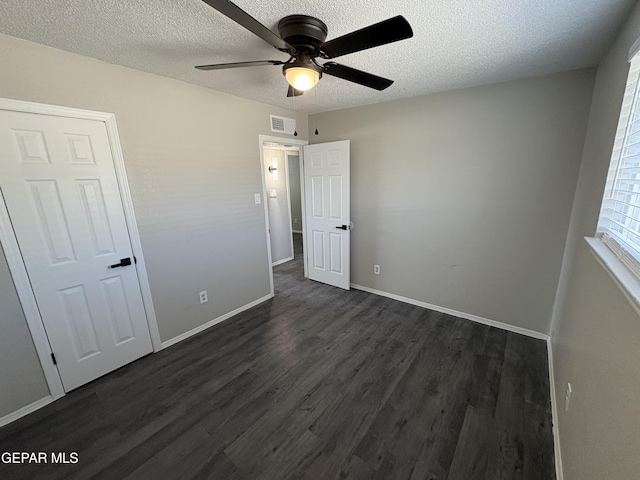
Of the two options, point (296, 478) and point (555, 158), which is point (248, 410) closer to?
point (296, 478)

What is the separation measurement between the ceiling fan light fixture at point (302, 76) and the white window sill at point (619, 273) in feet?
5.37

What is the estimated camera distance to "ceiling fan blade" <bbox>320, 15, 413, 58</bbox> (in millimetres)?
1038

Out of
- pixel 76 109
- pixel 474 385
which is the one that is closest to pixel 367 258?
pixel 474 385

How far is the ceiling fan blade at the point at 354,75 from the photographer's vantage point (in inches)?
58.1

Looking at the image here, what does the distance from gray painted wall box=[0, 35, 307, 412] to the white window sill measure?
9.46 ft

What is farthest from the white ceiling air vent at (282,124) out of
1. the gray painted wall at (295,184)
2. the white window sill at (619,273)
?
the gray painted wall at (295,184)

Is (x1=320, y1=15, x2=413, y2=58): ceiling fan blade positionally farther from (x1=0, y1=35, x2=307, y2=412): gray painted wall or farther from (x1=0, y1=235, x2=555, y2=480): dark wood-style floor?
(x1=0, y1=235, x2=555, y2=480): dark wood-style floor

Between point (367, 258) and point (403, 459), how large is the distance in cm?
232

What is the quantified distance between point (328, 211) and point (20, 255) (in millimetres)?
2899

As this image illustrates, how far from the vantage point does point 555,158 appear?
2.21 meters

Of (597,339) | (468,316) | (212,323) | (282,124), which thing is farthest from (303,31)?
(468,316)

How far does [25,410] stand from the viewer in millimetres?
1788

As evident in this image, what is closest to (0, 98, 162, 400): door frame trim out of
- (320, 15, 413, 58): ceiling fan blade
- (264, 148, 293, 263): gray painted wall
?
(320, 15, 413, 58): ceiling fan blade

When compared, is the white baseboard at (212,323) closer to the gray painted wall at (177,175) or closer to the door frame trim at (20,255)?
the gray painted wall at (177,175)
